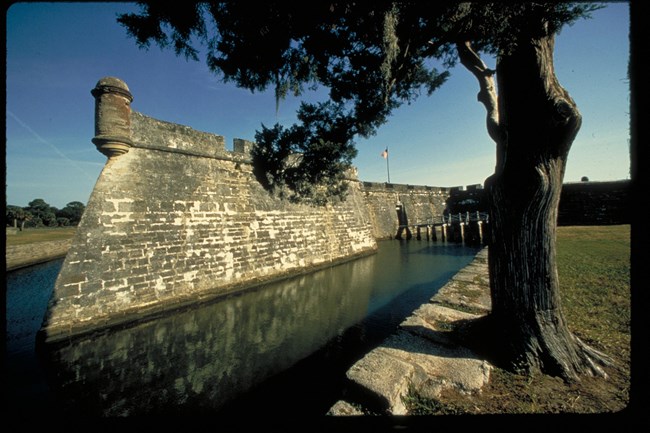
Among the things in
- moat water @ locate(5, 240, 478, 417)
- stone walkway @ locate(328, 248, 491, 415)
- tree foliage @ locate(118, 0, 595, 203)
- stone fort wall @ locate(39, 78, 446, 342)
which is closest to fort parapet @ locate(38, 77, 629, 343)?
stone fort wall @ locate(39, 78, 446, 342)

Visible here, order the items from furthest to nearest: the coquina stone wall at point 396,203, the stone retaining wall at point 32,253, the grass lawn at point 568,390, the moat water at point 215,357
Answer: the coquina stone wall at point 396,203, the stone retaining wall at point 32,253, the moat water at point 215,357, the grass lawn at point 568,390

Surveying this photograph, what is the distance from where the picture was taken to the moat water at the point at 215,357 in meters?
3.77

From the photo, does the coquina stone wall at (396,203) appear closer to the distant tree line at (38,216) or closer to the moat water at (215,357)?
the moat water at (215,357)

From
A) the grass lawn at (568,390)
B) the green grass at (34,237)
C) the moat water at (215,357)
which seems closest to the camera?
the grass lawn at (568,390)

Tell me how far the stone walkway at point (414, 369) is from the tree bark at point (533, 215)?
1.71ft

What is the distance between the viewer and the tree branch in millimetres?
3217

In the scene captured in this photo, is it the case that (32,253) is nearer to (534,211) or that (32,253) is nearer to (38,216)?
(534,211)

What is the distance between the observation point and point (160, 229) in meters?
7.51

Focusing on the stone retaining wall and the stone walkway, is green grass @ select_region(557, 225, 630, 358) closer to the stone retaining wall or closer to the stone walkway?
the stone walkway

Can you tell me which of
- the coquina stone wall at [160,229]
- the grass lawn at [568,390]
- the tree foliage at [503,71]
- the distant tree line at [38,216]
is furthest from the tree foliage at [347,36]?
the distant tree line at [38,216]

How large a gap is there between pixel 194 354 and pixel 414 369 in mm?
4356

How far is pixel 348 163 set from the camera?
37.7ft

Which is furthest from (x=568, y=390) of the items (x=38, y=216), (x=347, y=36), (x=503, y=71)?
(x=38, y=216)

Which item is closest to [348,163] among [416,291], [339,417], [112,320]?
[416,291]
